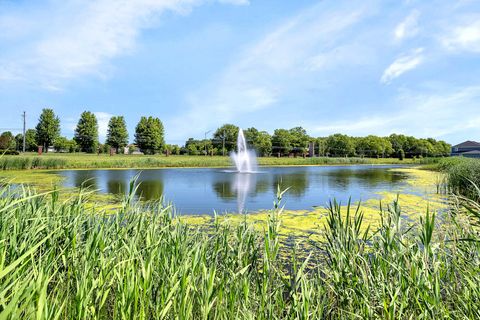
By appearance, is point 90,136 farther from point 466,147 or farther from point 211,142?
point 466,147

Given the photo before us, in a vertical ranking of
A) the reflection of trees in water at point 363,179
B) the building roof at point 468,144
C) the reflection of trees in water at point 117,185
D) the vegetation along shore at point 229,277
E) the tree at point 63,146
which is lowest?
the reflection of trees in water at point 363,179

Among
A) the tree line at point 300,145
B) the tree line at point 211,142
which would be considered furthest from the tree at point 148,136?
the tree line at point 300,145

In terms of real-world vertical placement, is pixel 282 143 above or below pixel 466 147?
above

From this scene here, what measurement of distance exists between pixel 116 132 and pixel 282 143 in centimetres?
4679

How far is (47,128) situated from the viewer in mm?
62062

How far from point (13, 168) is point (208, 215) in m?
25.7

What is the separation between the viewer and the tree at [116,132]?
6888cm


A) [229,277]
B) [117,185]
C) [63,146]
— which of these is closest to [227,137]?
[63,146]

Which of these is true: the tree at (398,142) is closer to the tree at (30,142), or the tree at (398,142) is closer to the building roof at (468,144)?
the building roof at (468,144)

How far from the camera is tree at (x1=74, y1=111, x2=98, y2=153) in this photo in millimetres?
65750

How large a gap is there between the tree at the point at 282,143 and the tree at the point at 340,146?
51.5 ft

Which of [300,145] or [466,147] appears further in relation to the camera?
[466,147]

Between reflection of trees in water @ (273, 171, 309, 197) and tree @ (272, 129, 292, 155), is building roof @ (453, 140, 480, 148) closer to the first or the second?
tree @ (272, 129, 292, 155)

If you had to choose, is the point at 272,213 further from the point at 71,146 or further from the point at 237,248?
the point at 71,146
